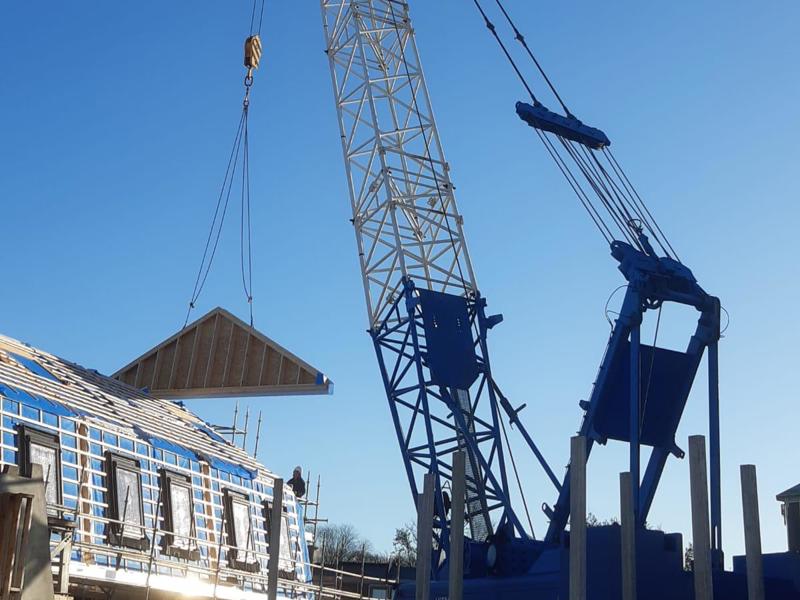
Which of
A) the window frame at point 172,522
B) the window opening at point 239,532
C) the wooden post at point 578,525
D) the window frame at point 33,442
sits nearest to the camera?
the wooden post at point 578,525

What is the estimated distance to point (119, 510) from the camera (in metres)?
A: 23.3

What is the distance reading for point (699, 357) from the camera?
26.0 m

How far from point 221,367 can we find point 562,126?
12.5 metres

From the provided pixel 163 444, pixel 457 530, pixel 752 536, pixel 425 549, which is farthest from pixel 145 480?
pixel 752 536

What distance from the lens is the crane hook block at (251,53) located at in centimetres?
3412

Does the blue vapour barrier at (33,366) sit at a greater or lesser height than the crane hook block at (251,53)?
lesser

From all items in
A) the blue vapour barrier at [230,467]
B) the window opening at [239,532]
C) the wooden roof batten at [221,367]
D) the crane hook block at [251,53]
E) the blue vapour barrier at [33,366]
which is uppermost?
the crane hook block at [251,53]

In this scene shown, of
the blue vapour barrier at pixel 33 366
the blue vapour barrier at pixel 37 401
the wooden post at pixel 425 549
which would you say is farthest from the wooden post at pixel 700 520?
the blue vapour barrier at pixel 33 366

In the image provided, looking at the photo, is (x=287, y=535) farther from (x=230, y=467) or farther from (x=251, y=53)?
(x=251, y=53)

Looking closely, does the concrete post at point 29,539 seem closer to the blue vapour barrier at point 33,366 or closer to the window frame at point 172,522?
the window frame at point 172,522

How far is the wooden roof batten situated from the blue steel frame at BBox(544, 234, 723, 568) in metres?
8.33

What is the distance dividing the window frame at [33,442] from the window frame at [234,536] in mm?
5783

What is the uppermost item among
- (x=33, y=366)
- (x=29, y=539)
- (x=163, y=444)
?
(x=33, y=366)

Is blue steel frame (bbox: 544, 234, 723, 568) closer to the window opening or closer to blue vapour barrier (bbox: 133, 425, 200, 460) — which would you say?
the window opening
